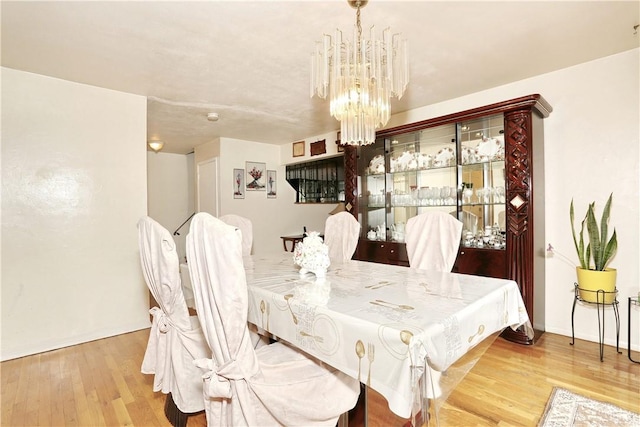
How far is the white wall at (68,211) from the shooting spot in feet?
8.54

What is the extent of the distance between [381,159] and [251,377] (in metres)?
3.11

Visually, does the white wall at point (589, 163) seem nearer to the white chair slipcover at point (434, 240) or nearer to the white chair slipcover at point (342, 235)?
the white chair slipcover at point (434, 240)

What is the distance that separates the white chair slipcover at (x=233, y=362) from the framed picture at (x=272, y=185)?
4.38m

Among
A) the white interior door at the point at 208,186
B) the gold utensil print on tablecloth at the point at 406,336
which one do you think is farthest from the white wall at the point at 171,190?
the gold utensil print on tablecloth at the point at 406,336

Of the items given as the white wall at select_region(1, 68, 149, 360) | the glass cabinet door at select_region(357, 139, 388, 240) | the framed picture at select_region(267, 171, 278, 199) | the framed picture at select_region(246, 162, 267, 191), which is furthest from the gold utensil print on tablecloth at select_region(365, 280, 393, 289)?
the framed picture at select_region(267, 171, 278, 199)

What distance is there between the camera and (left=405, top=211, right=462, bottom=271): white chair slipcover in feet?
7.10

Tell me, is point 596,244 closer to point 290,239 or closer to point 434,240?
point 434,240

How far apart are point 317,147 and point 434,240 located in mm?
3115

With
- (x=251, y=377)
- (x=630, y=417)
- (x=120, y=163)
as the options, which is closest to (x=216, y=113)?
(x=120, y=163)

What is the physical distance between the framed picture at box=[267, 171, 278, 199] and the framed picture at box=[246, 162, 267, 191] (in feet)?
0.34

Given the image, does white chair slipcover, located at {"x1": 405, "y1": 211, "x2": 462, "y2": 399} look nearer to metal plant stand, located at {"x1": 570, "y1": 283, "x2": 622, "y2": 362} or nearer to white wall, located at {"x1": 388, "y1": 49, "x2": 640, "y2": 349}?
white wall, located at {"x1": 388, "y1": 49, "x2": 640, "y2": 349}

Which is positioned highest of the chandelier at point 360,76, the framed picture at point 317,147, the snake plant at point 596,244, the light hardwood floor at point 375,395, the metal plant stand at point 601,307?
the framed picture at point 317,147

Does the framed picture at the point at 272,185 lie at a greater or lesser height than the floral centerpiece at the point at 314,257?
greater

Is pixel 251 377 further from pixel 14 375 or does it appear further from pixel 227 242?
pixel 14 375
